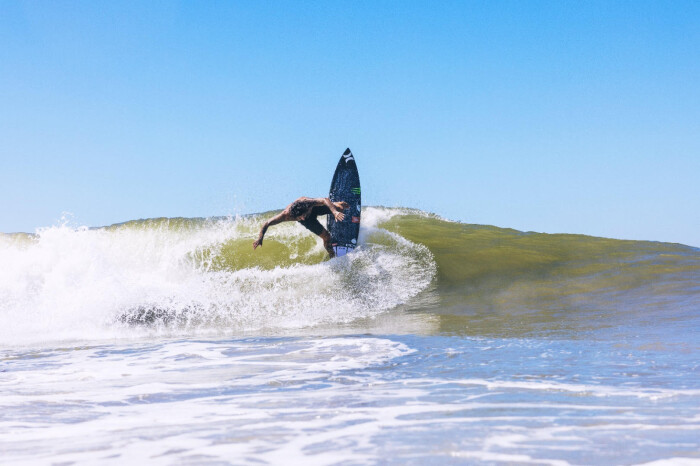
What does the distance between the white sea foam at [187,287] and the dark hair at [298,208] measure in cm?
132

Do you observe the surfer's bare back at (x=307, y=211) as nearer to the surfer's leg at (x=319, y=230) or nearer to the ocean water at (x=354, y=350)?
the surfer's leg at (x=319, y=230)

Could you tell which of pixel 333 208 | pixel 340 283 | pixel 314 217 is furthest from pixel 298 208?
pixel 340 283

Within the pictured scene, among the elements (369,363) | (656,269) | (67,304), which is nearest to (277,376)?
(369,363)

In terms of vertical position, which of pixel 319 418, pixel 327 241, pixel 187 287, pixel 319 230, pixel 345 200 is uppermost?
pixel 345 200

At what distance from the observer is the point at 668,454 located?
9.50 ft

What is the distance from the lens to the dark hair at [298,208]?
39.6 feet

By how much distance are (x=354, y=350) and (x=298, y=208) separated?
19.3 feet

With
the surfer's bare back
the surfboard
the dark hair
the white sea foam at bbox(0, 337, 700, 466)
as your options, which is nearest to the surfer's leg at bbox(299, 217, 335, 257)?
the surfer's bare back

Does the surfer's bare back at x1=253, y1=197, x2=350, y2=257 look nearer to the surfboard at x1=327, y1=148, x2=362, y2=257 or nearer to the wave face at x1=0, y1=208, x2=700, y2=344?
the surfboard at x1=327, y1=148, x2=362, y2=257

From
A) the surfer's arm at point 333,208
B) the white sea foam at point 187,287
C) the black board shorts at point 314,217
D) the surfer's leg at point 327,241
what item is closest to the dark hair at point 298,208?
the black board shorts at point 314,217

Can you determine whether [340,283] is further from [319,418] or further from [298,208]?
[319,418]

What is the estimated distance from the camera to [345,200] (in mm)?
13359

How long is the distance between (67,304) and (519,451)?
9848mm

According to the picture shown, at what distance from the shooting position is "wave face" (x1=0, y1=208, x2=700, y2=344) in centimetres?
961
